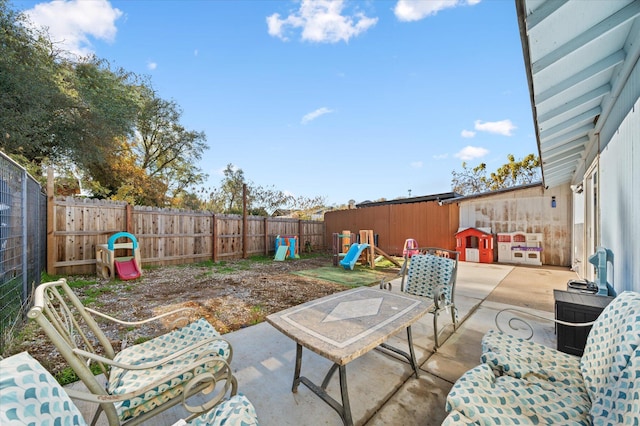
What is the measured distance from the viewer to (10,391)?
0.62 metres

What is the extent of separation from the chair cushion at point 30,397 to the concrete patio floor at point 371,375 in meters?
1.20

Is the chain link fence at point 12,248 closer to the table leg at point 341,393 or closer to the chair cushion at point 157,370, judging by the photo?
the chair cushion at point 157,370

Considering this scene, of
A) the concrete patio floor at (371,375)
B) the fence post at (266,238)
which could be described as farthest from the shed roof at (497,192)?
the fence post at (266,238)

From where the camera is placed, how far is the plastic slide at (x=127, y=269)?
540cm

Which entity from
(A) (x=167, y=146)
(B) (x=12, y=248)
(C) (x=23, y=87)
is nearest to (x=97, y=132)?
(C) (x=23, y=87)

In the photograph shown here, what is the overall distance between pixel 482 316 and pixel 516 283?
8.68ft

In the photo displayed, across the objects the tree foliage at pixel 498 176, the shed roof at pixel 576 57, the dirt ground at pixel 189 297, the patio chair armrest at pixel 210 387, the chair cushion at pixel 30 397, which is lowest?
the dirt ground at pixel 189 297

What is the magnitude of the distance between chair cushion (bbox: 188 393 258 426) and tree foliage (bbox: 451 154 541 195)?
1784cm

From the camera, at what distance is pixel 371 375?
6.75 feet

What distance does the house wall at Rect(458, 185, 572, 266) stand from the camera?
707 cm

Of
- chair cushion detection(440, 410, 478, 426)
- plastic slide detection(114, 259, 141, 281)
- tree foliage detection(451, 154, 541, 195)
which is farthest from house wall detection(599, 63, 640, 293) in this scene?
tree foliage detection(451, 154, 541, 195)

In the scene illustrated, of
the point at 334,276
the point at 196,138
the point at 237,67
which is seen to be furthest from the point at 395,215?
the point at 196,138

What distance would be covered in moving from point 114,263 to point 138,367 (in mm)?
5789

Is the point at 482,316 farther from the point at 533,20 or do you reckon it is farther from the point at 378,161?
the point at 378,161
